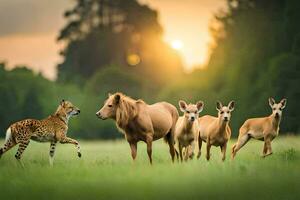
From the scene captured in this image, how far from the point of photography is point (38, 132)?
63.5 feet

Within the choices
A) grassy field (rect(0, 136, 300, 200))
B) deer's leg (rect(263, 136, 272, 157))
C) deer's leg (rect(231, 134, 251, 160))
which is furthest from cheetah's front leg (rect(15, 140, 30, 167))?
deer's leg (rect(263, 136, 272, 157))

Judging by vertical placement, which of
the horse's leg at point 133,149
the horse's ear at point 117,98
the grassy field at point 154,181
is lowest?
the grassy field at point 154,181

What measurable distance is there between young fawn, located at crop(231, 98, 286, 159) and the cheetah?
4.14 m

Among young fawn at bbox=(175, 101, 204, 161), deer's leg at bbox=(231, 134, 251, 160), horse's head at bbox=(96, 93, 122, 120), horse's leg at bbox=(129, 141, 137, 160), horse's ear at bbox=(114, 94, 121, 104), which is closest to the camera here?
horse's head at bbox=(96, 93, 122, 120)

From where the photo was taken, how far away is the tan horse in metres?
18.5

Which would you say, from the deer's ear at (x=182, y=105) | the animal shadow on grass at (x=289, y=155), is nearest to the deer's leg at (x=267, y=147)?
the animal shadow on grass at (x=289, y=155)

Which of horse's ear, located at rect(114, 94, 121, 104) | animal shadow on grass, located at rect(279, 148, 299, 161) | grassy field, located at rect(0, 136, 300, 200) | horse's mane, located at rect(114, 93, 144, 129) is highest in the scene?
horse's ear, located at rect(114, 94, 121, 104)

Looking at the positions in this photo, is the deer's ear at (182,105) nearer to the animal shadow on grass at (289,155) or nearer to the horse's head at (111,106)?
the horse's head at (111,106)

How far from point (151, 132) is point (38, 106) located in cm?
3282

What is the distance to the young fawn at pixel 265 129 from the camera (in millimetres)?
20672

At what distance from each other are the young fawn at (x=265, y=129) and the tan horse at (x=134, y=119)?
7.27ft

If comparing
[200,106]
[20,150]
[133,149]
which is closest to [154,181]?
[133,149]

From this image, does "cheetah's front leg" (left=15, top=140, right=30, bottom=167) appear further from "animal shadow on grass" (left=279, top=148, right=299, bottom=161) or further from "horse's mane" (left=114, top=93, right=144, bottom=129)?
"animal shadow on grass" (left=279, top=148, right=299, bottom=161)

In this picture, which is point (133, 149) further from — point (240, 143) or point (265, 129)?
point (265, 129)
